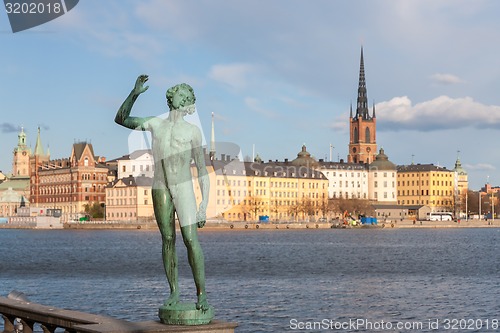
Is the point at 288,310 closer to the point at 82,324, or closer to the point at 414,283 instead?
the point at 414,283

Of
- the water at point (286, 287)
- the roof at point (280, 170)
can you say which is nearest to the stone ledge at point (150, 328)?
the water at point (286, 287)

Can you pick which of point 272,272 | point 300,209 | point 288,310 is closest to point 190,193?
point 288,310

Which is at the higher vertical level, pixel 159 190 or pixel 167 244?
pixel 159 190

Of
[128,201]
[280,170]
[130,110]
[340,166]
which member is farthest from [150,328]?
[340,166]

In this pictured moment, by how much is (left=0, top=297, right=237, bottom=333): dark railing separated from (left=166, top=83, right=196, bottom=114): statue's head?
2317 mm

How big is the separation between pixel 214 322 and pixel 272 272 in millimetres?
39283

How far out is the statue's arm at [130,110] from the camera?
9.57 m

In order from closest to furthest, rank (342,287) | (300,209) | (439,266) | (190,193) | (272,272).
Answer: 1. (190,193)
2. (342,287)
3. (272,272)
4. (439,266)
5. (300,209)

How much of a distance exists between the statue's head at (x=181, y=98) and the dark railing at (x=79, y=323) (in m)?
2.32

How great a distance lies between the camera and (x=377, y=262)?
58969mm

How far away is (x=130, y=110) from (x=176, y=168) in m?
0.82

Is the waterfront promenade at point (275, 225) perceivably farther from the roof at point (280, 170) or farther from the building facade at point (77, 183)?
the roof at point (280, 170)

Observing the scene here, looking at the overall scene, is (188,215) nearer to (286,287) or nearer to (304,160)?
(286,287)

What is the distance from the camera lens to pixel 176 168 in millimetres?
9453
